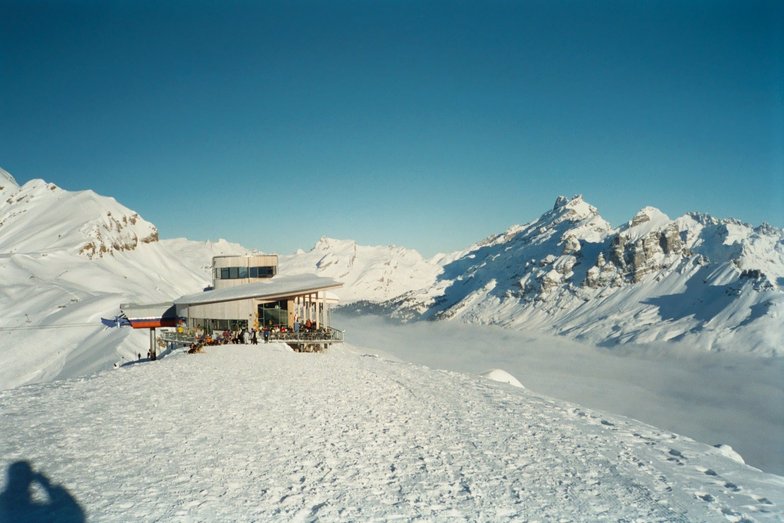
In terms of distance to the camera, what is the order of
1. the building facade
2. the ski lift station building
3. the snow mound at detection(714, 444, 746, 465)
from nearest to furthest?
the snow mound at detection(714, 444, 746, 465)
the ski lift station building
the building facade

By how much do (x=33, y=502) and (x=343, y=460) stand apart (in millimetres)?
6337

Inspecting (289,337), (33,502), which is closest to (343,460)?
(33,502)

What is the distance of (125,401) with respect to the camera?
17.7 meters

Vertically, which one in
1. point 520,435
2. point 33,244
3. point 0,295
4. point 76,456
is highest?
point 33,244

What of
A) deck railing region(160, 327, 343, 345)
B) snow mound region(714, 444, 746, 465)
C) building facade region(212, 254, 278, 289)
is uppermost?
building facade region(212, 254, 278, 289)

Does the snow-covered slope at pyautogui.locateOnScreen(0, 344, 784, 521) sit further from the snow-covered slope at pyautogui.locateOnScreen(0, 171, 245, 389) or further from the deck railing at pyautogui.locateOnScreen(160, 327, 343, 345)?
the snow-covered slope at pyautogui.locateOnScreen(0, 171, 245, 389)

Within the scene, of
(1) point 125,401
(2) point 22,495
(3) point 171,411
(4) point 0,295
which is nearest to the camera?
(2) point 22,495

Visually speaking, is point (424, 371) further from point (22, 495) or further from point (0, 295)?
point (0, 295)

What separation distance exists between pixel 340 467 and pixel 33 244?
20165 cm

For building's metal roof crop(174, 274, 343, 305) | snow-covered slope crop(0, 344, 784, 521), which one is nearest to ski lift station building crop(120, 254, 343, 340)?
building's metal roof crop(174, 274, 343, 305)

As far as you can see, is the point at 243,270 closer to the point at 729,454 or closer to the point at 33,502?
the point at 33,502

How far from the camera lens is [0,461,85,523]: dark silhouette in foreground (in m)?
9.27

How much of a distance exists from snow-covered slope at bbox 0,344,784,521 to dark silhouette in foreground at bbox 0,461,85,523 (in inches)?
1.7

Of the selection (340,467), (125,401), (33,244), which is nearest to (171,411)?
(125,401)
